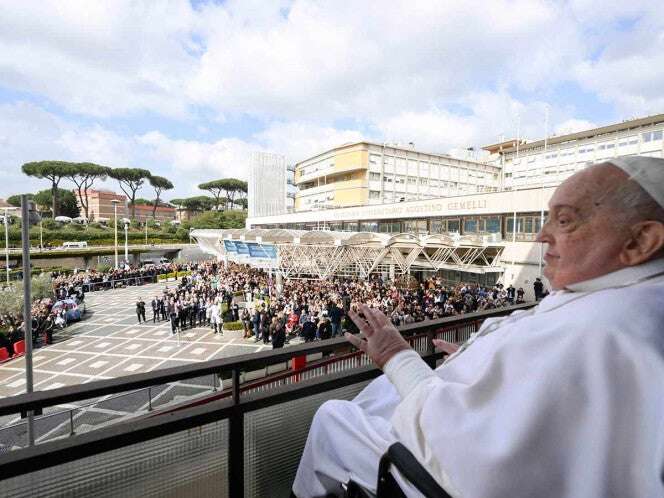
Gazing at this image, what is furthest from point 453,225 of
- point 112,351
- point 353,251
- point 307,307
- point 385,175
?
point 385,175

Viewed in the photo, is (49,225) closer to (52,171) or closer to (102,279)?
(52,171)

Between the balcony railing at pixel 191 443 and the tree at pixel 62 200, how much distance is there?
3796 inches

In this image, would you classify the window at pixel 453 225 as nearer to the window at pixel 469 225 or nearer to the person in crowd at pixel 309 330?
the window at pixel 469 225

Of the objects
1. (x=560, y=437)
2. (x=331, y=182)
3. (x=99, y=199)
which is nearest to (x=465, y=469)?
(x=560, y=437)

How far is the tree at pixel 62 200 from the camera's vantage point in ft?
259

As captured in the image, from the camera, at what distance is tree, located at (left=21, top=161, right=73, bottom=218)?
2862 inches

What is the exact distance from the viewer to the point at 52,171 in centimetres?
7406

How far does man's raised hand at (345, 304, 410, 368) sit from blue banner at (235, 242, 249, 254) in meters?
19.4

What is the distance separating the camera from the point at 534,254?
2052cm

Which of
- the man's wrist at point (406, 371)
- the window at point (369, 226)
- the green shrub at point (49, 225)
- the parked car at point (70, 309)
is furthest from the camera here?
the green shrub at point (49, 225)

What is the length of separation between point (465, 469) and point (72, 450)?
4.37ft

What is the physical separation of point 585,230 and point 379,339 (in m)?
0.77

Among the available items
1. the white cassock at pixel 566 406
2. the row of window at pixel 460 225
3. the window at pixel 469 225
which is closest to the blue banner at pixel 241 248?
the row of window at pixel 460 225

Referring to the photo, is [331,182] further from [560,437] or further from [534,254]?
[560,437]
